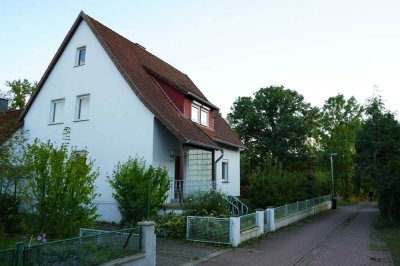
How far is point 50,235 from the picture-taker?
309 inches

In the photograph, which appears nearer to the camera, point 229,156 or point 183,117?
point 183,117

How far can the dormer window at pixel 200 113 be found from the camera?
18.6 m

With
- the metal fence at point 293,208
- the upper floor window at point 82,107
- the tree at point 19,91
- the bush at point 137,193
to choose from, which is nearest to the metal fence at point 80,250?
the bush at point 137,193

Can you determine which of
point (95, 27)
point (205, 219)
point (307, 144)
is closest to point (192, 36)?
point (95, 27)

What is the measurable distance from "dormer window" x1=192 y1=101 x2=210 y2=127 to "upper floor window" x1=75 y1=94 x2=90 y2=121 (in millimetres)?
5264

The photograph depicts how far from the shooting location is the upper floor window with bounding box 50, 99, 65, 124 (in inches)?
717

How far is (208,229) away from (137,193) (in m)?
2.70

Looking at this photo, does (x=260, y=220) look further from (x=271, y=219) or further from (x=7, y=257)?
(x=7, y=257)

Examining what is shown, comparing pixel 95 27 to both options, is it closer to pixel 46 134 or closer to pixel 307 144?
pixel 46 134

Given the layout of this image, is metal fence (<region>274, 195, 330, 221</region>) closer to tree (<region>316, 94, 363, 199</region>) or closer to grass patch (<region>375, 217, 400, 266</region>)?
grass patch (<region>375, 217, 400, 266</region>)

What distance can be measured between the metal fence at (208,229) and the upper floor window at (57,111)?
967 cm

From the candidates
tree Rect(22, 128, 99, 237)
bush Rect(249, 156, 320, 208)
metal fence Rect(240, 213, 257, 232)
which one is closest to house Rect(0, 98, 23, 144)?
tree Rect(22, 128, 99, 237)

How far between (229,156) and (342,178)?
34495 mm

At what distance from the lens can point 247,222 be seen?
43.2ft
